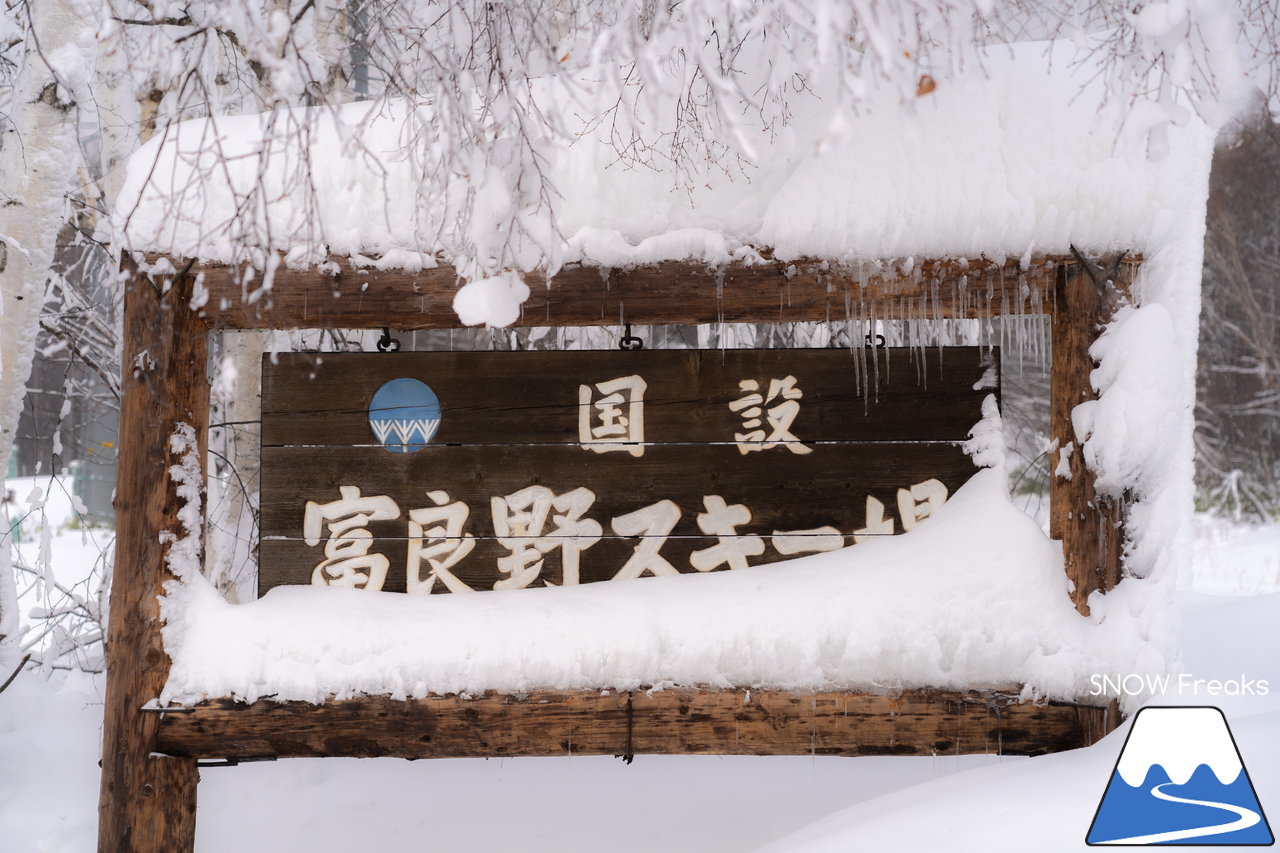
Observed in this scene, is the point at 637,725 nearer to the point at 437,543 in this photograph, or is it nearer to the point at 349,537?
the point at 437,543

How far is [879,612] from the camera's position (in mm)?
2994

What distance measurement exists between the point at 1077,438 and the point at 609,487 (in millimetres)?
1620

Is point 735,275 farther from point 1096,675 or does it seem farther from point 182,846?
point 182,846

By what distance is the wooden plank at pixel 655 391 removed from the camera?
326 cm

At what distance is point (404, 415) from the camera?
3299mm

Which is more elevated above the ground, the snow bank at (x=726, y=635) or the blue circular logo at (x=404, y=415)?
the blue circular logo at (x=404, y=415)

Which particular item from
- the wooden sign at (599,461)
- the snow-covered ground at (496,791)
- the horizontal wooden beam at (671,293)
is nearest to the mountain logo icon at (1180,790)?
the snow-covered ground at (496,791)

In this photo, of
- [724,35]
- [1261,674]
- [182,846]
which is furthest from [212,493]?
[1261,674]

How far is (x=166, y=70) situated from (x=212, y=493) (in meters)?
4.42

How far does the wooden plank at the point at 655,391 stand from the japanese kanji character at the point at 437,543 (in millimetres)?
253

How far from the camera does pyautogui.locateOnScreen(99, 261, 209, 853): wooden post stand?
3.03m

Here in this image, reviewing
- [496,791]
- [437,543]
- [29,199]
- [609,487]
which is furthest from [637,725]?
[29,199]

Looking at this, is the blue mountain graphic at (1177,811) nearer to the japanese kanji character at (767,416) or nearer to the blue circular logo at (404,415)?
the japanese kanji character at (767,416)

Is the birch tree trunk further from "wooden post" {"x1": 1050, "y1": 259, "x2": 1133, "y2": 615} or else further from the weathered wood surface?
"wooden post" {"x1": 1050, "y1": 259, "x2": 1133, "y2": 615}
